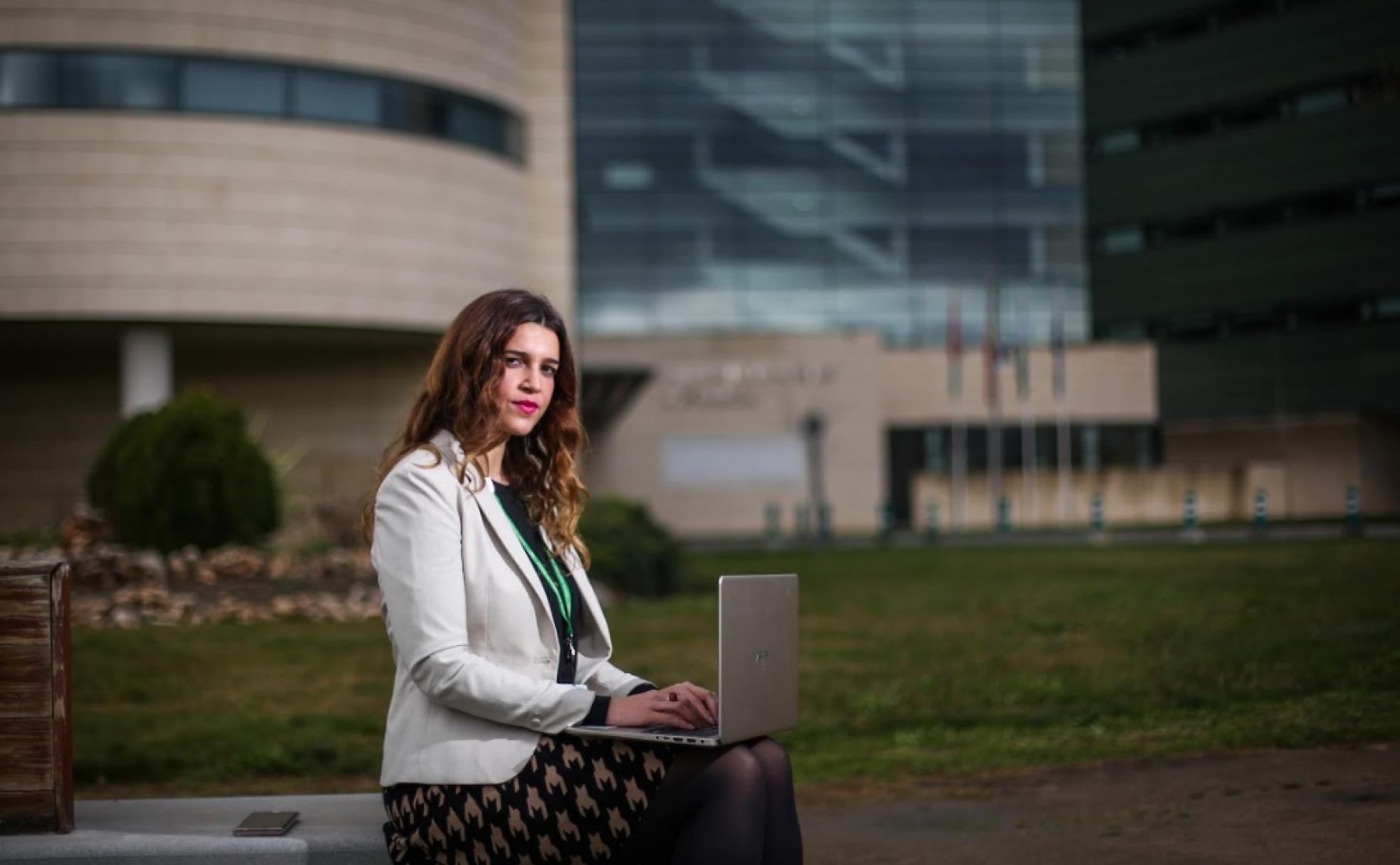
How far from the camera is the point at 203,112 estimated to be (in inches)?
1069

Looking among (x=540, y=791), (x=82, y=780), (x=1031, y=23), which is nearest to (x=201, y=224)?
(x=82, y=780)

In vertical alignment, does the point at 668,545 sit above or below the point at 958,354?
below

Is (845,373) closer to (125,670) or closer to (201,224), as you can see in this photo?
(201,224)

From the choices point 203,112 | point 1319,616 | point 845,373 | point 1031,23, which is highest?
point 1031,23

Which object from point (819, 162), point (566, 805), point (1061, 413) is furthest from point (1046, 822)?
point (819, 162)

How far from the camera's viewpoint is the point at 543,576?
3543mm

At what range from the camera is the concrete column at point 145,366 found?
1110 inches

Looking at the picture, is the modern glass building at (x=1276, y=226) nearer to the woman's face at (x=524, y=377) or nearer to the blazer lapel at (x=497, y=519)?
the woman's face at (x=524, y=377)

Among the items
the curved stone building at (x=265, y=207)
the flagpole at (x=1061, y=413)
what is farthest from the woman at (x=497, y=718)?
the flagpole at (x=1061, y=413)

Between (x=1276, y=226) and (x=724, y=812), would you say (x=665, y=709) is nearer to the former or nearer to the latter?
(x=724, y=812)

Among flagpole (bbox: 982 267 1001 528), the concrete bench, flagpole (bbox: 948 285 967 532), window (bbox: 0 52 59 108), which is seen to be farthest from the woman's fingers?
flagpole (bbox: 948 285 967 532)

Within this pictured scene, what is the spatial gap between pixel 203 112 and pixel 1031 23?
30.4 m

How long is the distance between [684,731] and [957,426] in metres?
44.4

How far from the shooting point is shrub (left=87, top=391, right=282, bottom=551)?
17719 mm
